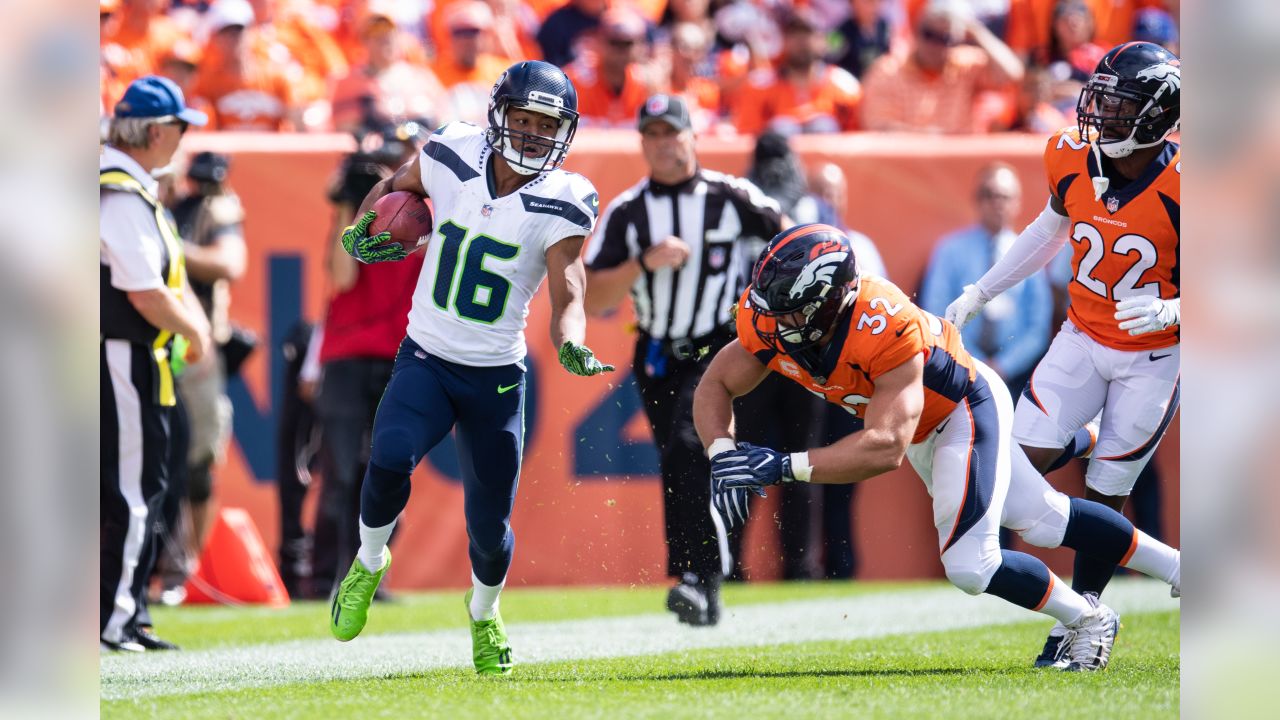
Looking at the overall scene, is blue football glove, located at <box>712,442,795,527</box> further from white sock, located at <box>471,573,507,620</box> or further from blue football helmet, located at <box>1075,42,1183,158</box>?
blue football helmet, located at <box>1075,42,1183,158</box>

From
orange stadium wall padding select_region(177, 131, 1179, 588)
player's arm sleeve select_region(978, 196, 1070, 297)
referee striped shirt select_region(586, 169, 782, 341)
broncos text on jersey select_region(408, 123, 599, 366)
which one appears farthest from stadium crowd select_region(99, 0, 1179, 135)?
broncos text on jersey select_region(408, 123, 599, 366)

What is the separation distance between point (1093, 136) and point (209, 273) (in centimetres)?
391

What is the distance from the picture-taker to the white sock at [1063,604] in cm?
466

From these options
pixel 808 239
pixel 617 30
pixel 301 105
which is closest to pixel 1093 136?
pixel 808 239

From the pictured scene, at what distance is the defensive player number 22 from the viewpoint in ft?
16.5

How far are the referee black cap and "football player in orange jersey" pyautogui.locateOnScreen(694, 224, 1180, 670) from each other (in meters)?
1.92

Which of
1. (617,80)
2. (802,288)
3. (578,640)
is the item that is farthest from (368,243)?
(617,80)

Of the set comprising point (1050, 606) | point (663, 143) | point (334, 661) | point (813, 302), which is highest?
point (663, 143)

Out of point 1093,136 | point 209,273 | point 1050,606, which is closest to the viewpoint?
point 1050,606

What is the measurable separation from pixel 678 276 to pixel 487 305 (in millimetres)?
1792

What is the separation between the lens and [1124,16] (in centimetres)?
1016

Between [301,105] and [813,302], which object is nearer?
[813,302]

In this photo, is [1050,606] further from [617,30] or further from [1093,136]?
[617,30]
